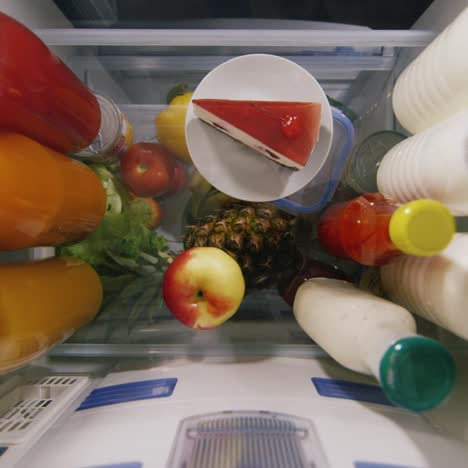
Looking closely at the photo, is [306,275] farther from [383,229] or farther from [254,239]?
[383,229]

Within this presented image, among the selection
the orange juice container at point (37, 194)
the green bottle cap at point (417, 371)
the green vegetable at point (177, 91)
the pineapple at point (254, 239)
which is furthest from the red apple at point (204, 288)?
the green vegetable at point (177, 91)

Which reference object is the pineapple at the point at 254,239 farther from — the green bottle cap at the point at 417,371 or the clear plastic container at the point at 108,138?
the green bottle cap at the point at 417,371

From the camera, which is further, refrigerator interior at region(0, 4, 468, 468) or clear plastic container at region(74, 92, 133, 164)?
clear plastic container at region(74, 92, 133, 164)

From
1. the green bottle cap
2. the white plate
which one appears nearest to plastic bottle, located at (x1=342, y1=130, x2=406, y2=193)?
the white plate

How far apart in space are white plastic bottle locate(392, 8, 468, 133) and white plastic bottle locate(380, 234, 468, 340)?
0.64 ft

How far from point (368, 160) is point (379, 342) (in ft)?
1.50

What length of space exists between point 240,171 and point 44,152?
31 cm

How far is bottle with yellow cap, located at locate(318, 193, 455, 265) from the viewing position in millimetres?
466

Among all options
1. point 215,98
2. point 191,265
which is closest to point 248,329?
point 191,265

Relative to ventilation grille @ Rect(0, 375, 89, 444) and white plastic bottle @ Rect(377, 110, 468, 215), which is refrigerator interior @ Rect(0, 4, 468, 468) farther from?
white plastic bottle @ Rect(377, 110, 468, 215)

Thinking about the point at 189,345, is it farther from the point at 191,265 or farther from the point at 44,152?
the point at 44,152

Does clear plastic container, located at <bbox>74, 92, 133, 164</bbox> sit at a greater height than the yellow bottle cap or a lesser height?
greater

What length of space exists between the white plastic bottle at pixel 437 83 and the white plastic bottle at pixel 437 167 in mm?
35

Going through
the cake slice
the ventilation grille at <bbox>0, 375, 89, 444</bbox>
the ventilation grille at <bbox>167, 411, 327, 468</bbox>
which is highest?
the cake slice
